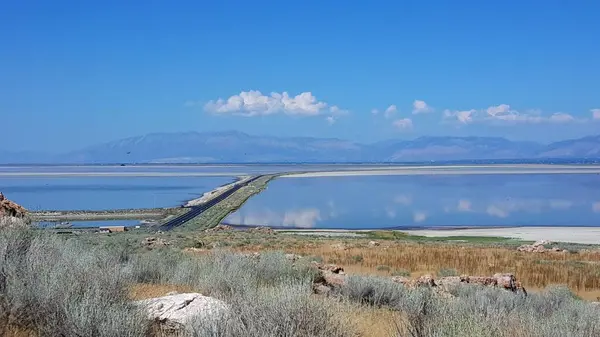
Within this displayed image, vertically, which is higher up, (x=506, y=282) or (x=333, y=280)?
(x=333, y=280)

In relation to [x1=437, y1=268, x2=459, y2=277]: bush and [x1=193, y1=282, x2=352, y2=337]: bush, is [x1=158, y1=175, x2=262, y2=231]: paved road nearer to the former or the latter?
[x1=437, y1=268, x2=459, y2=277]: bush

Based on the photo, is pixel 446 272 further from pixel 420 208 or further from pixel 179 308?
pixel 420 208

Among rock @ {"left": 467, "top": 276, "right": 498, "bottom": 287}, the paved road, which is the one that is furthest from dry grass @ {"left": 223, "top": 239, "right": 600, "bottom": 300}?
the paved road

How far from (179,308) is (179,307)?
2 cm

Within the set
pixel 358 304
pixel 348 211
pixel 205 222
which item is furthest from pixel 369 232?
pixel 358 304

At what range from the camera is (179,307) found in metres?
6.00

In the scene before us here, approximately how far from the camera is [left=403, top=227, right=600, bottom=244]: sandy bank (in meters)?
33.4

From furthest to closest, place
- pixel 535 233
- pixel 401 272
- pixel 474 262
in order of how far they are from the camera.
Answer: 1. pixel 535 233
2. pixel 474 262
3. pixel 401 272

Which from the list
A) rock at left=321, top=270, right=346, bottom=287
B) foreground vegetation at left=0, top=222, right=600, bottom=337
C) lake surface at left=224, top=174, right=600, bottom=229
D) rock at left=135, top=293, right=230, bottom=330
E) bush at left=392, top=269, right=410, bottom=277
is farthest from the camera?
lake surface at left=224, top=174, right=600, bottom=229

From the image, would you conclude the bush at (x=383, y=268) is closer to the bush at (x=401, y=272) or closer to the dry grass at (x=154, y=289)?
the bush at (x=401, y=272)

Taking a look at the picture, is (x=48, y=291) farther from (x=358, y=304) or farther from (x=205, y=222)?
(x=205, y=222)

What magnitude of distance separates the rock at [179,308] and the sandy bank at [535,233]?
3021cm

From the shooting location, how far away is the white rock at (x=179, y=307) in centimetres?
564

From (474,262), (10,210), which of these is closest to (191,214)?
(474,262)
